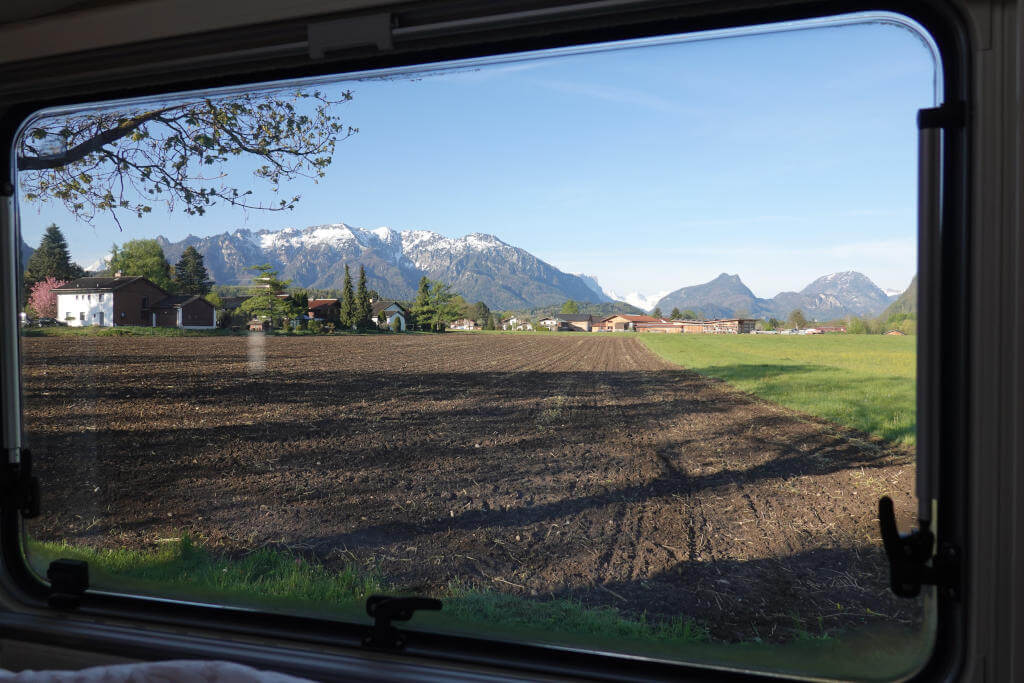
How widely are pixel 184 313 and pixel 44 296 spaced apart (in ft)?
1.20

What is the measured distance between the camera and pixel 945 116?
100 centimetres

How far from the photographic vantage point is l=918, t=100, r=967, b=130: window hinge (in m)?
0.99

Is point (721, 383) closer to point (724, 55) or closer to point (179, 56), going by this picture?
point (724, 55)

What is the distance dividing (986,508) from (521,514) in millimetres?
850

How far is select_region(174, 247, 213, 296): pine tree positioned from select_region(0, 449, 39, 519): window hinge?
595 mm

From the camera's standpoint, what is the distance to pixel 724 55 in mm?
1240

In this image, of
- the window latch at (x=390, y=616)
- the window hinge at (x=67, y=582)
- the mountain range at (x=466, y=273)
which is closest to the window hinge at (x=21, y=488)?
the window hinge at (x=67, y=582)

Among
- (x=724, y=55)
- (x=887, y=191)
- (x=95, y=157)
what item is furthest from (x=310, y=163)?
(x=887, y=191)

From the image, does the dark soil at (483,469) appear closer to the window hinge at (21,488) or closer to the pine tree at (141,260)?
the window hinge at (21,488)

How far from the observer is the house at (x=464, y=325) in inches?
61.3

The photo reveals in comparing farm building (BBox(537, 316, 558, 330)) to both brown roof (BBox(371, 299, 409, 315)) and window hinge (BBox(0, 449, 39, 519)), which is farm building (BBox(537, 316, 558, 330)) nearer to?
brown roof (BBox(371, 299, 409, 315))

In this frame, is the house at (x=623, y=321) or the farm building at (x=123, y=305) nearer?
the house at (x=623, y=321)

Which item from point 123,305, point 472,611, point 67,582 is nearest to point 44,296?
point 123,305

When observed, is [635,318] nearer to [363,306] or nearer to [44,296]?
[363,306]
